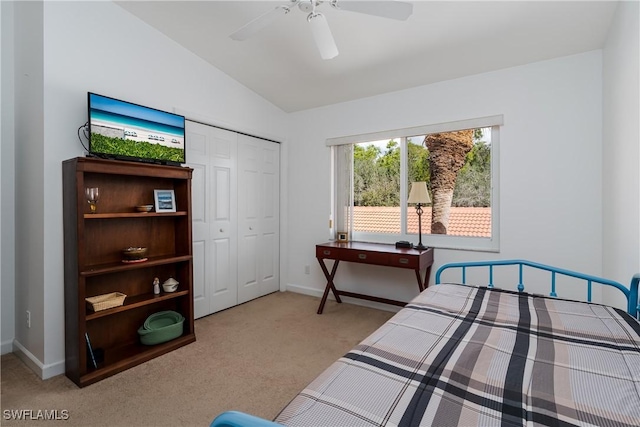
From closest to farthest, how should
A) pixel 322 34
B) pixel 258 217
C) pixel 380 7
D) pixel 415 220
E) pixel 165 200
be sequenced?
1. pixel 380 7
2. pixel 322 34
3. pixel 165 200
4. pixel 415 220
5. pixel 258 217

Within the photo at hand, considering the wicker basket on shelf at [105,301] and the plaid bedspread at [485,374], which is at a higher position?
the plaid bedspread at [485,374]

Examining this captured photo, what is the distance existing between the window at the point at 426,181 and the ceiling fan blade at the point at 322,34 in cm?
153

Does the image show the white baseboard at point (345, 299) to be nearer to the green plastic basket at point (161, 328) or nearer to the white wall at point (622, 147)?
the green plastic basket at point (161, 328)

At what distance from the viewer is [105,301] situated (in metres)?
2.20

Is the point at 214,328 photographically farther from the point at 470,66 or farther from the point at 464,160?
the point at 470,66

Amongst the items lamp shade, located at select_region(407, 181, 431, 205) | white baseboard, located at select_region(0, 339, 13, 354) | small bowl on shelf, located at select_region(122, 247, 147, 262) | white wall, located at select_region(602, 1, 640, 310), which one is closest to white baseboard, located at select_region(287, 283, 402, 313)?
lamp shade, located at select_region(407, 181, 431, 205)

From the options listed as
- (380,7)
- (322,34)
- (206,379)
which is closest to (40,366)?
(206,379)

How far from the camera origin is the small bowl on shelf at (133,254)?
2.36 m

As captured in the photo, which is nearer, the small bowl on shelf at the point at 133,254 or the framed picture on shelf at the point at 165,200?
the small bowl on shelf at the point at 133,254

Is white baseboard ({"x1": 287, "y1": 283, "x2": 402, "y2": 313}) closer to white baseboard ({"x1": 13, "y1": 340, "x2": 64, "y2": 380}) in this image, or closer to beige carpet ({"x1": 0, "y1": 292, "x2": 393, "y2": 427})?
beige carpet ({"x1": 0, "y1": 292, "x2": 393, "y2": 427})

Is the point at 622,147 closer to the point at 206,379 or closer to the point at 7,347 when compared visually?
the point at 206,379

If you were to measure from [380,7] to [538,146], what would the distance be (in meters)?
1.96

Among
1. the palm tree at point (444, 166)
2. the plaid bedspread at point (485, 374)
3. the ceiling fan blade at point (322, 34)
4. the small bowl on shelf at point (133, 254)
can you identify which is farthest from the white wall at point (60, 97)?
the palm tree at point (444, 166)

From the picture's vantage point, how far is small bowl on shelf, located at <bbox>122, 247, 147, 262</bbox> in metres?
2.36
